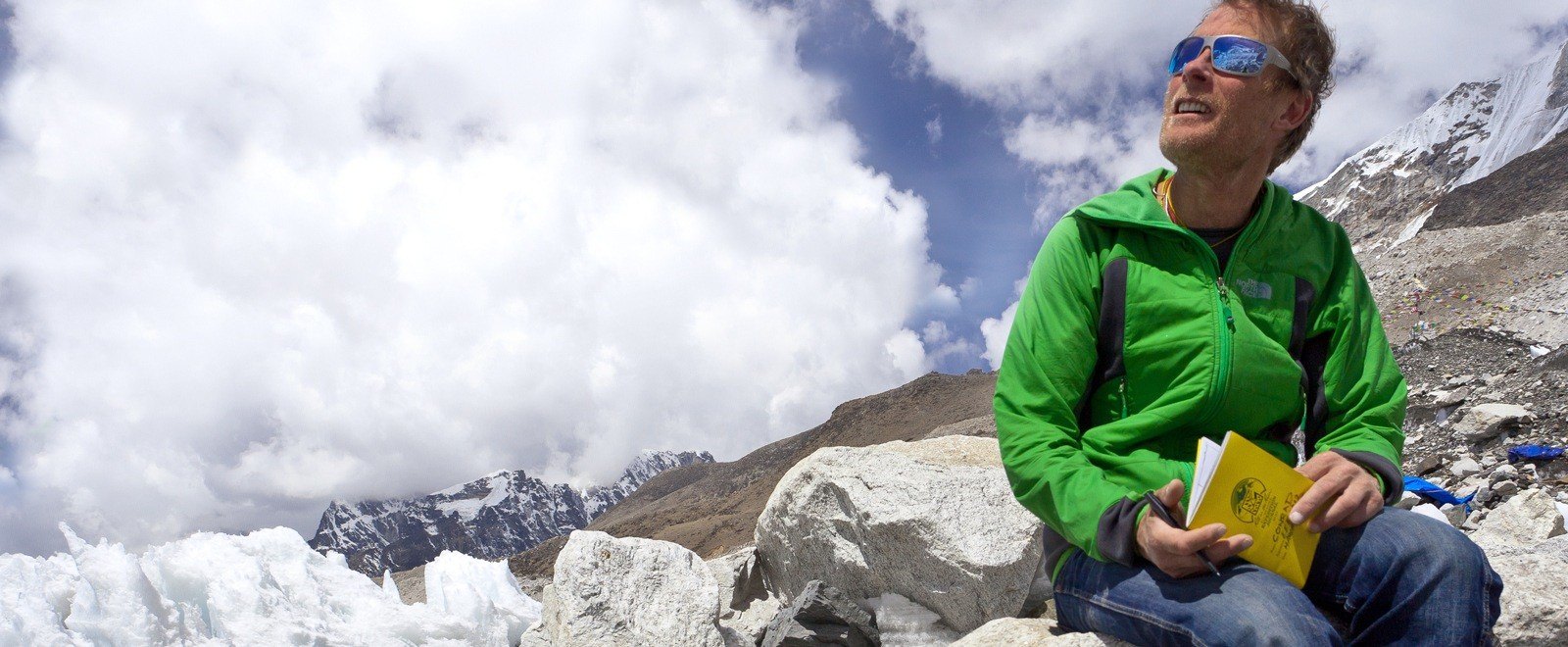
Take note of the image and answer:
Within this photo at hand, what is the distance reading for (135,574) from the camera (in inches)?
220

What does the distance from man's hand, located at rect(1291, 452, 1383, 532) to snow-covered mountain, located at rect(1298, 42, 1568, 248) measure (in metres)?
93.0

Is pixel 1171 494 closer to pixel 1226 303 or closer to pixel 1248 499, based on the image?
pixel 1248 499

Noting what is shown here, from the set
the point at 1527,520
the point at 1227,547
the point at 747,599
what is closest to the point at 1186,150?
the point at 1227,547

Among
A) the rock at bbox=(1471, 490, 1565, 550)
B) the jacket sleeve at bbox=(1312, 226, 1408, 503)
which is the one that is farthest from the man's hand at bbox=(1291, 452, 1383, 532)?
the rock at bbox=(1471, 490, 1565, 550)

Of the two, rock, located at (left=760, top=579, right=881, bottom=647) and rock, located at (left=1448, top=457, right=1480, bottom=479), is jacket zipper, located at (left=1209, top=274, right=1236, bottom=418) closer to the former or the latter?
rock, located at (left=760, top=579, right=881, bottom=647)

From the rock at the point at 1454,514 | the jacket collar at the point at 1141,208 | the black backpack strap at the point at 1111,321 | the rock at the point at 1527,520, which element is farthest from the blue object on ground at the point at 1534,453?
the black backpack strap at the point at 1111,321

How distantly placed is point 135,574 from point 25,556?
30.8 inches

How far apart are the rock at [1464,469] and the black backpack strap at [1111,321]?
9295 millimetres

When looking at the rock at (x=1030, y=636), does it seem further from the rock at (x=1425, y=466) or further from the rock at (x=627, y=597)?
the rock at (x=1425, y=466)

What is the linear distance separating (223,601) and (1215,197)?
6845 millimetres

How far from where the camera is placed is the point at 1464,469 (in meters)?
8.84

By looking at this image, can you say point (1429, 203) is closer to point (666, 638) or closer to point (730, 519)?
point (730, 519)

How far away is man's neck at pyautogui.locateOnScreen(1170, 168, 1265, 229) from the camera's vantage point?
2.24 meters

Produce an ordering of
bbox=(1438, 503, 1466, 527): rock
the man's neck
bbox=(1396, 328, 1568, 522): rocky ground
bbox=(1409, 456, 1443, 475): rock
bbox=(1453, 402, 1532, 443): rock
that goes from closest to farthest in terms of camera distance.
→ 1. the man's neck
2. bbox=(1438, 503, 1466, 527): rock
3. bbox=(1396, 328, 1568, 522): rocky ground
4. bbox=(1409, 456, 1443, 475): rock
5. bbox=(1453, 402, 1532, 443): rock
